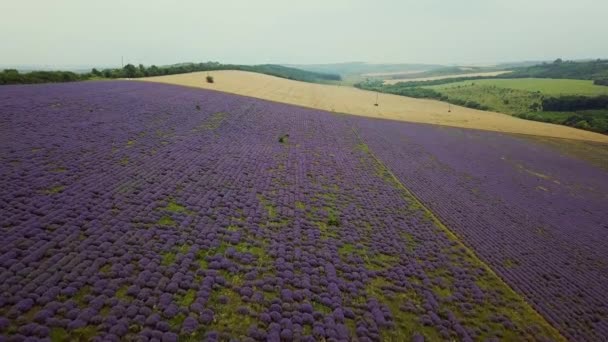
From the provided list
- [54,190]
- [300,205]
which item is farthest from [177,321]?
[300,205]

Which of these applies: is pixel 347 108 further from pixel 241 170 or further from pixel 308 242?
pixel 308 242

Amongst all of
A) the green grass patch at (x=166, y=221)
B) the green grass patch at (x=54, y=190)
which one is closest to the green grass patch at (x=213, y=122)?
the green grass patch at (x=54, y=190)

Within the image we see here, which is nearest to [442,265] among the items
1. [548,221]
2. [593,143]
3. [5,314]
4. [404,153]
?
[548,221]

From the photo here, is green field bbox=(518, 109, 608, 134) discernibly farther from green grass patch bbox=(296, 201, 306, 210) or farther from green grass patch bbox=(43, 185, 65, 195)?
green grass patch bbox=(43, 185, 65, 195)

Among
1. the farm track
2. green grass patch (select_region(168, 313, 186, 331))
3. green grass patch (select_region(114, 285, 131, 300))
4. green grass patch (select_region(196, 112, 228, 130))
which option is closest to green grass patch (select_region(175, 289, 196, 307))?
green grass patch (select_region(168, 313, 186, 331))

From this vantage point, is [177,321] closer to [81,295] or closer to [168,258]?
[81,295]

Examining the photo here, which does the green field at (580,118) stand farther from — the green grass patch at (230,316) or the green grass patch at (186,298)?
the green grass patch at (186,298)
